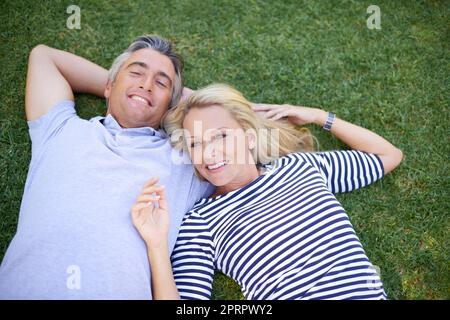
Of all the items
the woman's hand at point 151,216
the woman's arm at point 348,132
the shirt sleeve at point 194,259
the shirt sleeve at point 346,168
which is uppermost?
the woman's arm at point 348,132

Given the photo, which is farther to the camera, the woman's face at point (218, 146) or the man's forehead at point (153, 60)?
the man's forehead at point (153, 60)

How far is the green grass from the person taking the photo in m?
3.49

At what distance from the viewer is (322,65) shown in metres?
3.97

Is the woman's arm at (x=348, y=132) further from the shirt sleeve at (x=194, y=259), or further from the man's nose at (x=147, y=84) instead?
the shirt sleeve at (x=194, y=259)

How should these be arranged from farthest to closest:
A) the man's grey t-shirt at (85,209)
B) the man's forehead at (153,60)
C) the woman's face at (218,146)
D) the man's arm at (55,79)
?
the man's forehead at (153,60) → the man's arm at (55,79) → the woman's face at (218,146) → the man's grey t-shirt at (85,209)

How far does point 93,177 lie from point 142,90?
2.65 feet

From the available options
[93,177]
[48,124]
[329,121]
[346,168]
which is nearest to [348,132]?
[329,121]

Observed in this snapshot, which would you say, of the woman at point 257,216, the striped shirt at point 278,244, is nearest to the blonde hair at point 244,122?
the woman at point 257,216

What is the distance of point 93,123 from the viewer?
3070mm

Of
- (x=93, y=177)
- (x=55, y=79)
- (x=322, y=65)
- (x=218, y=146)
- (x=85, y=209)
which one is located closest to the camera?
(x=85, y=209)

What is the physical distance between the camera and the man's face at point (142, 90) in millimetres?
3154

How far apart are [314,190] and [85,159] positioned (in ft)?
4.93

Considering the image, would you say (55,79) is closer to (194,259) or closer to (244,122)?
(244,122)
